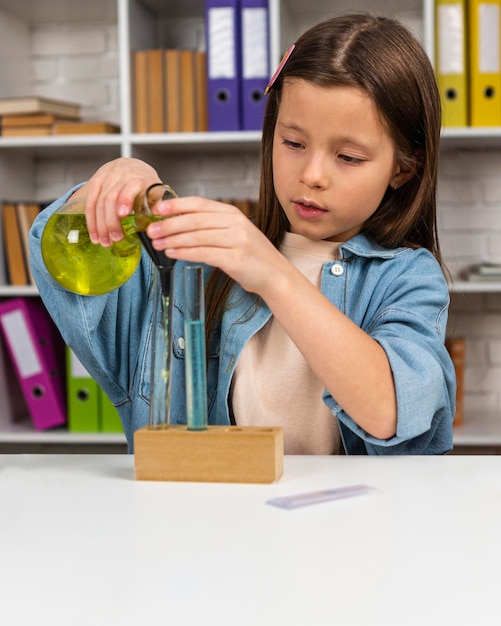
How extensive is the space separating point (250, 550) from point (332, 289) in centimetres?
62

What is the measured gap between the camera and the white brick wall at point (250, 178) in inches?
106

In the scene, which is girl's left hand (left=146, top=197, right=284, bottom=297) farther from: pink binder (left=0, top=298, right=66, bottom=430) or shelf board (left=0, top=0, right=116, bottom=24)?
shelf board (left=0, top=0, right=116, bottom=24)

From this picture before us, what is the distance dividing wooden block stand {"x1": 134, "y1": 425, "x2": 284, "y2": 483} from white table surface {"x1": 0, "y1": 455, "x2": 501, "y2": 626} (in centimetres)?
2

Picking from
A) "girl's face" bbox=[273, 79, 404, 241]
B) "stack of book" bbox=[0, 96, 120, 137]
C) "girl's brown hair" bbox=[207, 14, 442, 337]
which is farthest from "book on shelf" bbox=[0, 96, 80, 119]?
"girl's face" bbox=[273, 79, 404, 241]

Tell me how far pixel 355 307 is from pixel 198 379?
383 mm

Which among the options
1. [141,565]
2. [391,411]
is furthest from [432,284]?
[141,565]

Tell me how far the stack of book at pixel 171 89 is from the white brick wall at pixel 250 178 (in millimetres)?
316

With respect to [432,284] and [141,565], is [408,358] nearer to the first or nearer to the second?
[432,284]

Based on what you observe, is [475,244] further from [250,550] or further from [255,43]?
[250,550]

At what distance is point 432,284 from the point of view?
3.68 ft

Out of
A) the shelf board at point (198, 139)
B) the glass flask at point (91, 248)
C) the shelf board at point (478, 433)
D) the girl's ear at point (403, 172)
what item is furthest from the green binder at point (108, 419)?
the glass flask at point (91, 248)

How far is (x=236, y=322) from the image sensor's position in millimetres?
1165

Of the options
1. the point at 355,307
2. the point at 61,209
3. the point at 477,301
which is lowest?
the point at 477,301

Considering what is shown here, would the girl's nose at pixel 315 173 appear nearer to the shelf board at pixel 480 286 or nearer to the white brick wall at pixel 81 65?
the shelf board at pixel 480 286
